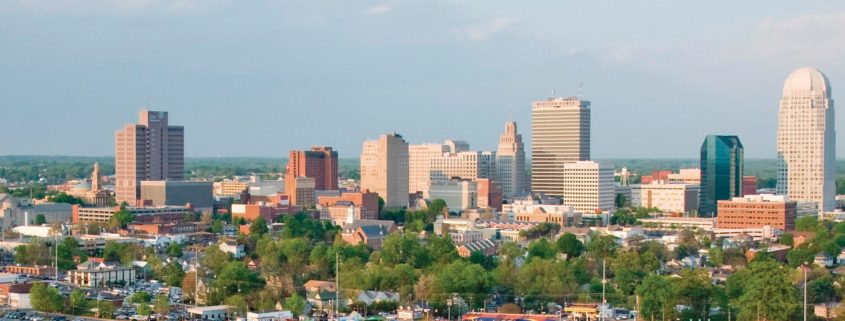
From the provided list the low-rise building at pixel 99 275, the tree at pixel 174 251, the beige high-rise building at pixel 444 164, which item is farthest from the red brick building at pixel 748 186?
the low-rise building at pixel 99 275

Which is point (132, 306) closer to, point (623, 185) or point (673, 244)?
point (673, 244)

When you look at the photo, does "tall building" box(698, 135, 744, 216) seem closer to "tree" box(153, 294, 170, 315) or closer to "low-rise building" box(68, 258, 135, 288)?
"low-rise building" box(68, 258, 135, 288)

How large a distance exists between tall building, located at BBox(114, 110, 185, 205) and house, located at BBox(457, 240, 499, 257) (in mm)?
33503

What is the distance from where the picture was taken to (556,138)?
88.6 metres

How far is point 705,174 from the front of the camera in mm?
A: 84438

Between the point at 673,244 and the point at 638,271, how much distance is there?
14.4 metres

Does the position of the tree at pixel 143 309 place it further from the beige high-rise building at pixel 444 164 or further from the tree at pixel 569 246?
the beige high-rise building at pixel 444 164

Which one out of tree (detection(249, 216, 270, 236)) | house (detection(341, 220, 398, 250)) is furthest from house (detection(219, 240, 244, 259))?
house (detection(341, 220, 398, 250))

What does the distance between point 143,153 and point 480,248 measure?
3717 centimetres

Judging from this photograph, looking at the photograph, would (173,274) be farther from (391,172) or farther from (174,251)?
(391,172)

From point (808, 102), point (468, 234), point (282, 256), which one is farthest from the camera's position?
point (808, 102)

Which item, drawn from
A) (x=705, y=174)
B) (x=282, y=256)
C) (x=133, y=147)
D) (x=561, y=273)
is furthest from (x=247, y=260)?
(x=705, y=174)

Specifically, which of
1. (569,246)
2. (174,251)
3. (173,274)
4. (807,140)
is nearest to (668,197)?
(807,140)

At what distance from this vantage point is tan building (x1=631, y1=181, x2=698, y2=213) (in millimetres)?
81312
